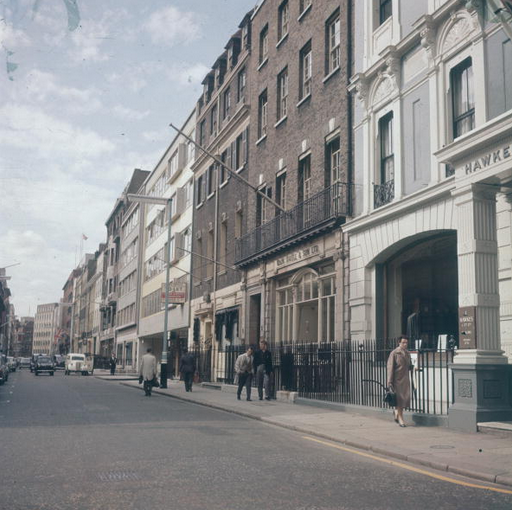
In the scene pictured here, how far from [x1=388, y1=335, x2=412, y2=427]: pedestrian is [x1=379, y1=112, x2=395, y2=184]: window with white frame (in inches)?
245

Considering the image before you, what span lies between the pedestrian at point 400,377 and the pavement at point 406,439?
402mm

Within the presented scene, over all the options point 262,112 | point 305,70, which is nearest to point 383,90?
point 305,70

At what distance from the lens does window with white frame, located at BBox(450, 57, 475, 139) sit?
15164mm

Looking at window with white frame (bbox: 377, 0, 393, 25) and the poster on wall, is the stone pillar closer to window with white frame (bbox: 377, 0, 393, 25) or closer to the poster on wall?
the poster on wall

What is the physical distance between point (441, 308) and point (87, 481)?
35.3 feet

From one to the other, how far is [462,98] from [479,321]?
→ 5641 mm

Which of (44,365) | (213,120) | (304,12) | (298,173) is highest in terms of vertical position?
(213,120)

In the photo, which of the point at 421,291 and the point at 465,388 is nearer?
the point at 465,388

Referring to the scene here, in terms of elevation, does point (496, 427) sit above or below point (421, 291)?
below

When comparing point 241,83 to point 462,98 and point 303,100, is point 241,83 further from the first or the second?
point 462,98

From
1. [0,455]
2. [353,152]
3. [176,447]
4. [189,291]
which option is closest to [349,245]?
[353,152]

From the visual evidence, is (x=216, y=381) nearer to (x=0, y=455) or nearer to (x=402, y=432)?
(x=402, y=432)

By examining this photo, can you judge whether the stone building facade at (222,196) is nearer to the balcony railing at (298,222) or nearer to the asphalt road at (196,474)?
the balcony railing at (298,222)

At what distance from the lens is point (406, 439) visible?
1127 cm
